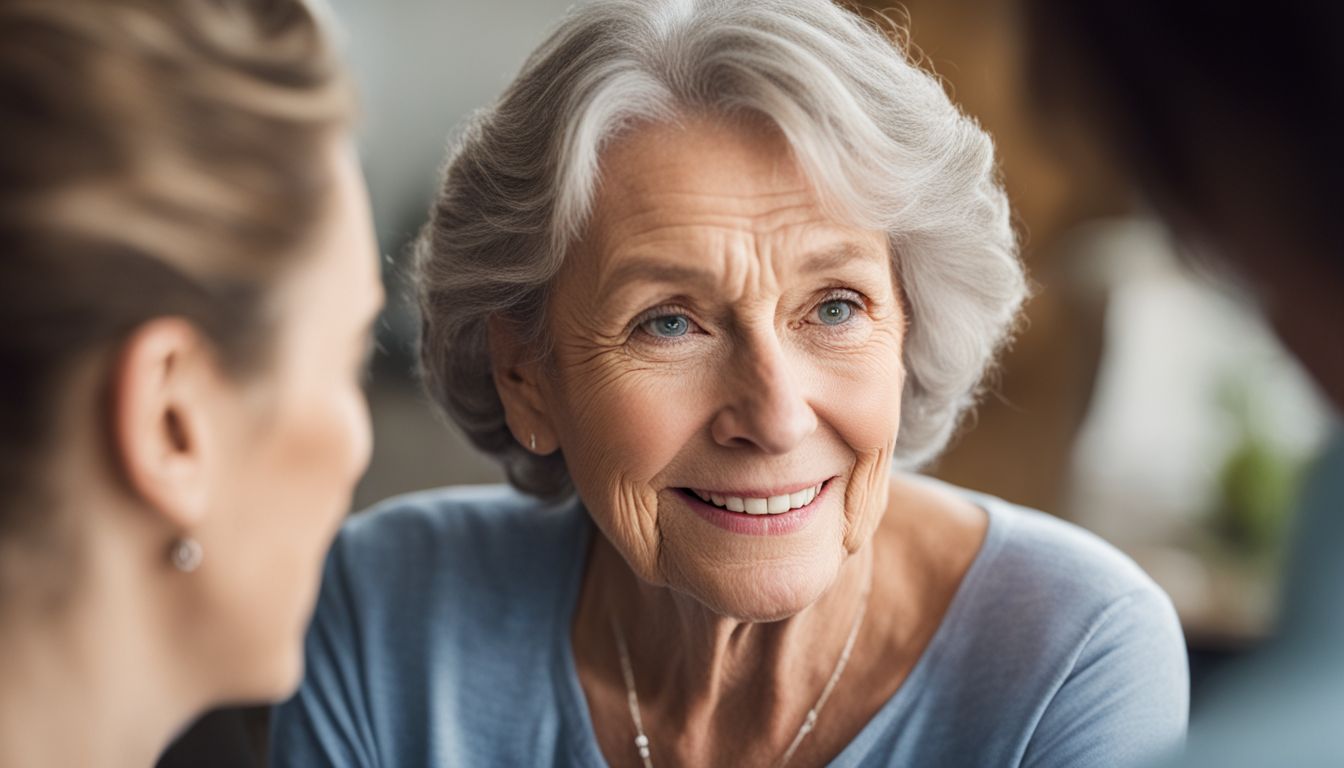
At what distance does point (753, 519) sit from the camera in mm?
1561

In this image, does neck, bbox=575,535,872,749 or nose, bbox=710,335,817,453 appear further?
neck, bbox=575,535,872,749

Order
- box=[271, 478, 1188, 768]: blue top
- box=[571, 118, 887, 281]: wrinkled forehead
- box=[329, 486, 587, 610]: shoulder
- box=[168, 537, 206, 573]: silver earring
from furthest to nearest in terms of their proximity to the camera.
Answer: box=[329, 486, 587, 610]: shoulder < box=[271, 478, 1188, 768]: blue top < box=[571, 118, 887, 281]: wrinkled forehead < box=[168, 537, 206, 573]: silver earring

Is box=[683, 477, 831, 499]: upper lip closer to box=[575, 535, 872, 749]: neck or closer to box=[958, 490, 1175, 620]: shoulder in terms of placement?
box=[575, 535, 872, 749]: neck

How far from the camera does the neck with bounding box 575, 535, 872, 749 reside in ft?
5.66

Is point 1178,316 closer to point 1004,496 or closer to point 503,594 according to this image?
point 1004,496

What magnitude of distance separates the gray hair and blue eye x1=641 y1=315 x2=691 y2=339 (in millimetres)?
141

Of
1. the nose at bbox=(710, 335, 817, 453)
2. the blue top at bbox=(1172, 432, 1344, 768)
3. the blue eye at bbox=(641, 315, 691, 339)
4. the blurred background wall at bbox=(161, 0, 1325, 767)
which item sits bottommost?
the blurred background wall at bbox=(161, 0, 1325, 767)

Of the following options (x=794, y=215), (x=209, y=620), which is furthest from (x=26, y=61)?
(x=794, y=215)

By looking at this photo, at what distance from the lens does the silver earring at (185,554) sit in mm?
1089

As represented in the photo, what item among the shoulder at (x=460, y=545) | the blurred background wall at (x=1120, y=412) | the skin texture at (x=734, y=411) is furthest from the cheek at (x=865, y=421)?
the blurred background wall at (x=1120, y=412)

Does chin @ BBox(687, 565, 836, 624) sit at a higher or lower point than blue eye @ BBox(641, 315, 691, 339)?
lower

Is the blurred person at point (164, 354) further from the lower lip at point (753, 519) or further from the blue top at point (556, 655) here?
the blue top at point (556, 655)

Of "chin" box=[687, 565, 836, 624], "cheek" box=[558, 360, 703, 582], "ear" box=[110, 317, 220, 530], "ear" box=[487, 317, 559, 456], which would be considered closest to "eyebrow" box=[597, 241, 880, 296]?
"cheek" box=[558, 360, 703, 582]

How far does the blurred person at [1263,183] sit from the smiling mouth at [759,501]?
2.32 ft
